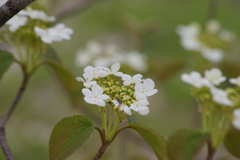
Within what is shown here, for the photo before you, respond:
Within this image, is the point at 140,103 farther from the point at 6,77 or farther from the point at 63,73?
the point at 6,77

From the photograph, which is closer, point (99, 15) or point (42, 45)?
point (42, 45)

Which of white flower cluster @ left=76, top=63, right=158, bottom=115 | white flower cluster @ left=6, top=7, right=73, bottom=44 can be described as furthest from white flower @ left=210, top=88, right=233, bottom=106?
white flower cluster @ left=6, top=7, right=73, bottom=44

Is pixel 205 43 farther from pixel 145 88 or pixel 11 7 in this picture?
pixel 11 7

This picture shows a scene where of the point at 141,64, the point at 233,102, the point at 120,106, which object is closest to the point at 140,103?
the point at 120,106

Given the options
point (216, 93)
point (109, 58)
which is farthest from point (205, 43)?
point (216, 93)

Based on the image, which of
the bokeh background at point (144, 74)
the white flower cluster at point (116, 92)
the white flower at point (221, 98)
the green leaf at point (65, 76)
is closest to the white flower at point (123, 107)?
the white flower cluster at point (116, 92)
